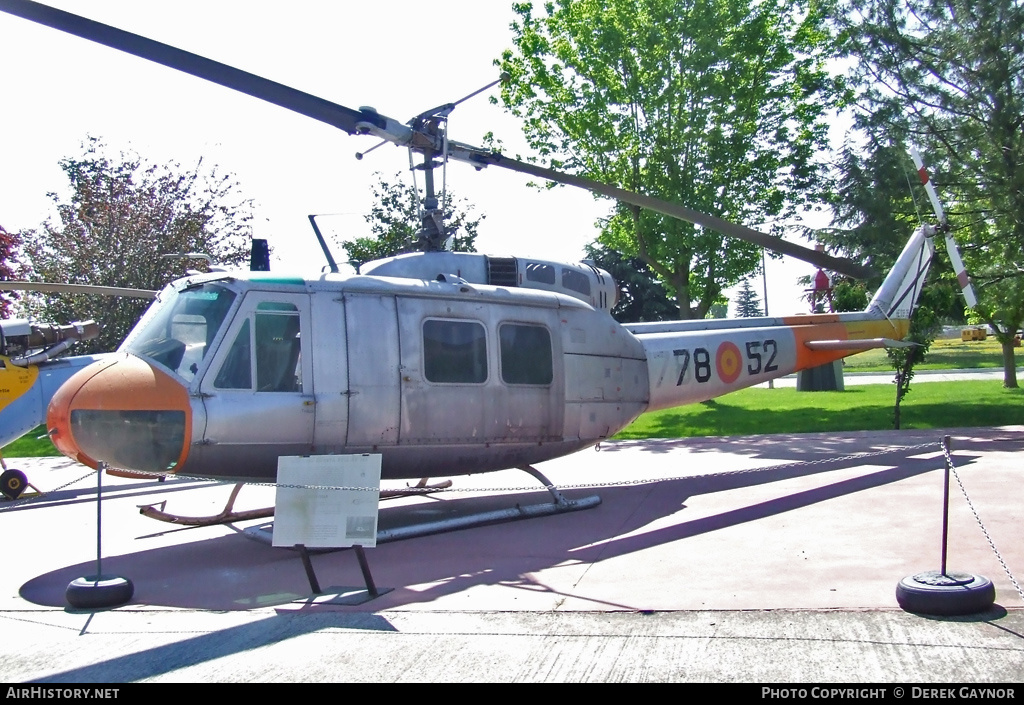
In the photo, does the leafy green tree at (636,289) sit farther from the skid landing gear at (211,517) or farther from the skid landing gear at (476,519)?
the skid landing gear at (211,517)

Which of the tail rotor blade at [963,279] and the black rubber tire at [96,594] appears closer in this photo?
the black rubber tire at [96,594]

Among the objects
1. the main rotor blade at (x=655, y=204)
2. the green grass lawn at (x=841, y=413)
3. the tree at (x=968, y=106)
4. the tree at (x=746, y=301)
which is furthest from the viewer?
the tree at (x=746, y=301)

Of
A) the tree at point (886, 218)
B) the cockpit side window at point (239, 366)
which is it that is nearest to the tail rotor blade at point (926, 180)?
the tree at point (886, 218)

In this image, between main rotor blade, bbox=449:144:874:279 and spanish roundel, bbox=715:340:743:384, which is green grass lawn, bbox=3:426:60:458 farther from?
spanish roundel, bbox=715:340:743:384

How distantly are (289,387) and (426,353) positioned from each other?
1419 mm

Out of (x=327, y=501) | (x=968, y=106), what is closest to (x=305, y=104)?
(x=327, y=501)

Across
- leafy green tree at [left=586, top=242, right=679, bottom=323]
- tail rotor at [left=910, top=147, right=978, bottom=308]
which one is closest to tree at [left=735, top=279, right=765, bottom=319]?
leafy green tree at [left=586, top=242, right=679, bottom=323]

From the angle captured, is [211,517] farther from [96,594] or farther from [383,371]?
[96,594]

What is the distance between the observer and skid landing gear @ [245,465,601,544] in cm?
839

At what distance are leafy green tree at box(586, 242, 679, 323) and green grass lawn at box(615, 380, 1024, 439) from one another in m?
13.8

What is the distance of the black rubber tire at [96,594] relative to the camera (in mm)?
6523

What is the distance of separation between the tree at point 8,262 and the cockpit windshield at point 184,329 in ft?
76.7
